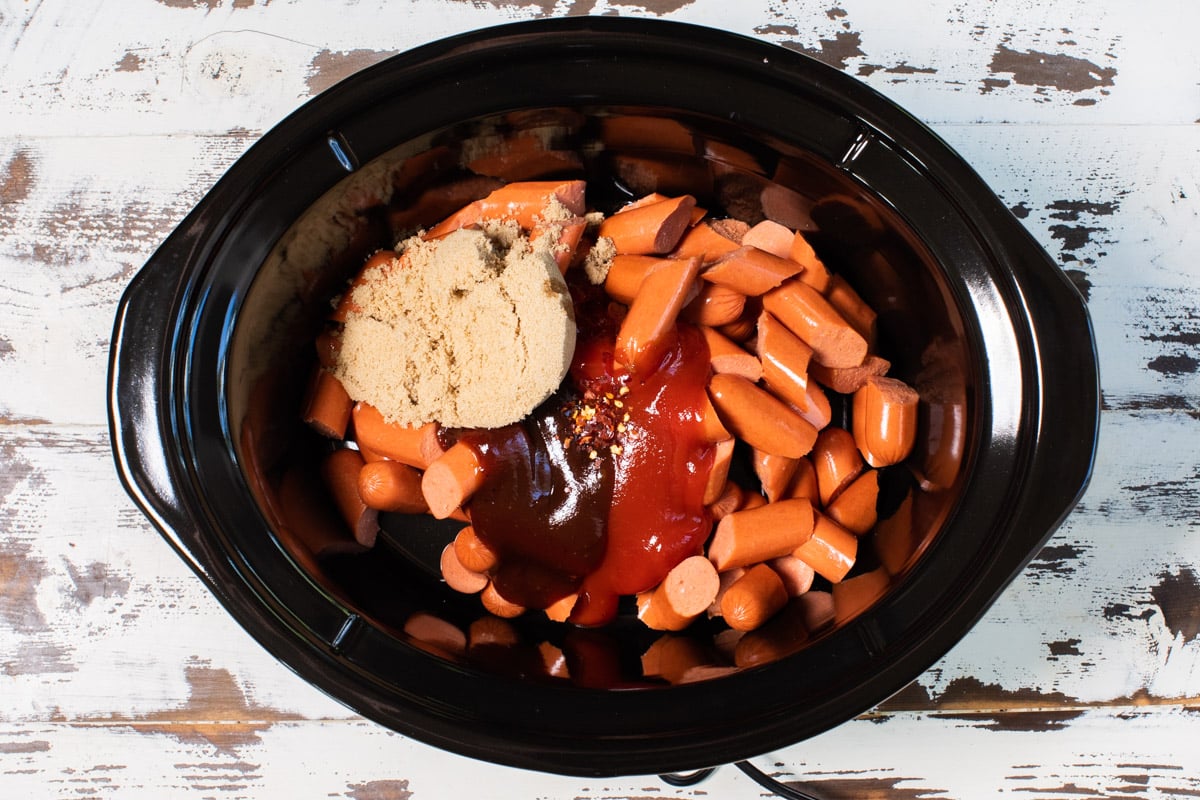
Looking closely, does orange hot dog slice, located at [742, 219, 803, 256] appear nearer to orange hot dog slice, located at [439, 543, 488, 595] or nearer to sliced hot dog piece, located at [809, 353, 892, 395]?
sliced hot dog piece, located at [809, 353, 892, 395]

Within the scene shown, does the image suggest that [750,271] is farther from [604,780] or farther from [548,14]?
[604,780]

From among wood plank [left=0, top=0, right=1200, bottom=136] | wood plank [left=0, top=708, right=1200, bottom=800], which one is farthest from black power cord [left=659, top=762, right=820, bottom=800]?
wood plank [left=0, top=0, right=1200, bottom=136]

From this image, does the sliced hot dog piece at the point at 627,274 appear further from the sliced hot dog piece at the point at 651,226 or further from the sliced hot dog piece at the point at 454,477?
the sliced hot dog piece at the point at 454,477

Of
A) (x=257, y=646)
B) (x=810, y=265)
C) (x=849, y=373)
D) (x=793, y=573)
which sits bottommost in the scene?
(x=257, y=646)

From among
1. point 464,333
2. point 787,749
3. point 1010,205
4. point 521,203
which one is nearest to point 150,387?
point 464,333

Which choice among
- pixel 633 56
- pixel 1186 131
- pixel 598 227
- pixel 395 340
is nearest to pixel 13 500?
pixel 395 340

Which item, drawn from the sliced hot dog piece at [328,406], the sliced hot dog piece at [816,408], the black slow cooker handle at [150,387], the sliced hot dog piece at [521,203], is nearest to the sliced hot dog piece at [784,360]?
the sliced hot dog piece at [816,408]
